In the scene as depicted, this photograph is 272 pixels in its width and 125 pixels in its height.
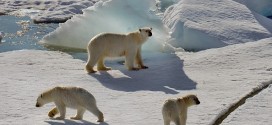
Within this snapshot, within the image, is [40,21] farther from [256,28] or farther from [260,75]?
[260,75]

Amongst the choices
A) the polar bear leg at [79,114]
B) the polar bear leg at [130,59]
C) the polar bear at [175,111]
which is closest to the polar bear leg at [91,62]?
the polar bear leg at [130,59]

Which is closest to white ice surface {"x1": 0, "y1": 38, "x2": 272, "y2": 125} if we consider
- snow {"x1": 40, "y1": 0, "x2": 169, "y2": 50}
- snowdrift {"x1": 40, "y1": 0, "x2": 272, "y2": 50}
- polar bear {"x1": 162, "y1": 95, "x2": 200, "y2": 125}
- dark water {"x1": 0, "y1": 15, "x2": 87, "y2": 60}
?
polar bear {"x1": 162, "y1": 95, "x2": 200, "y2": 125}

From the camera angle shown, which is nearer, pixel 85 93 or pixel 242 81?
pixel 85 93

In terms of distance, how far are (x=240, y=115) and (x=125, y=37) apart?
3.27 metres

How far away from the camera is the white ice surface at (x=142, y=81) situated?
6668mm

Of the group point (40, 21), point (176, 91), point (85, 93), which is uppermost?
point (85, 93)

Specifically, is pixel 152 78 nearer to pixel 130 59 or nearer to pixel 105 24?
pixel 130 59

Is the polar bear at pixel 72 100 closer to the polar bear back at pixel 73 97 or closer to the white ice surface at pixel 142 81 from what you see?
the polar bear back at pixel 73 97

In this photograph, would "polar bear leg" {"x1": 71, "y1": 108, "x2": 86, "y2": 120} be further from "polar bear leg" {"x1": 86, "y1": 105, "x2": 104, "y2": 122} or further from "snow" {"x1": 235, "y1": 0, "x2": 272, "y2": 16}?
"snow" {"x1": 235, "y1": 0, "x2": 272, "y2": 16}

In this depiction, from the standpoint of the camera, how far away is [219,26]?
13.1 metres

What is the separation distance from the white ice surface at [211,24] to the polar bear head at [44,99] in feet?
19.2

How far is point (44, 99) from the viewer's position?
6645mm

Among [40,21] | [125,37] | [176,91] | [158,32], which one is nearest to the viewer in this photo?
[176,91]

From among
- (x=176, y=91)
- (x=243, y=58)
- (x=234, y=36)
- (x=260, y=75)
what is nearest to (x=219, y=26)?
(x=234, y=36)
